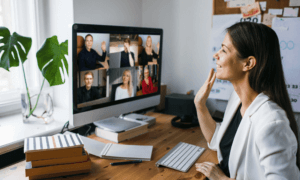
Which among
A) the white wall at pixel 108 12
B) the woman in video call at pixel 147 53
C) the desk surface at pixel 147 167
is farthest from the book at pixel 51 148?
the white wall at pixel 108 12

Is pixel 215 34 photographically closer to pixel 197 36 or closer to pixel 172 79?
pixel 197 36

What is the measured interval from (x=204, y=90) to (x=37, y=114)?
3.53 ft

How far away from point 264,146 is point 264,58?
13.8 inches

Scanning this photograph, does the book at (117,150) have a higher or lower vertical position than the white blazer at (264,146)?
lower

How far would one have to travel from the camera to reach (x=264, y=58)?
3.16ft

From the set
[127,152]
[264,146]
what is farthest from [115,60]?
[264,146]

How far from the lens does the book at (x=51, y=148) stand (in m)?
0.90

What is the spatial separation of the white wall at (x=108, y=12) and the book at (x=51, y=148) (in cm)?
88

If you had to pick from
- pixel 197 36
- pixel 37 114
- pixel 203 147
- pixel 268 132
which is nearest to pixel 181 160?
pixel 203 147

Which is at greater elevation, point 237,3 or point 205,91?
point 237,3

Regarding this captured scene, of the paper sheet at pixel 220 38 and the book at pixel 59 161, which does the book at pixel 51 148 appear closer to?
the book at pixel 59 161

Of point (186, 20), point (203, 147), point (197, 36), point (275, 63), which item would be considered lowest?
point (203, 147)

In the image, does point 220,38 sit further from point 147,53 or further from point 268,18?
point 147,53

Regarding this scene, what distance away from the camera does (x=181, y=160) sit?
1.10m
